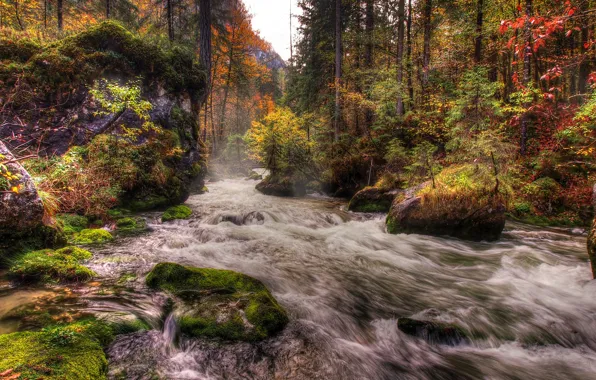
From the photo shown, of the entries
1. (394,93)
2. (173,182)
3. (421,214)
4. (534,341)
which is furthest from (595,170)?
(173,182)

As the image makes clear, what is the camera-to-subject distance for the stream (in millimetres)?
3045

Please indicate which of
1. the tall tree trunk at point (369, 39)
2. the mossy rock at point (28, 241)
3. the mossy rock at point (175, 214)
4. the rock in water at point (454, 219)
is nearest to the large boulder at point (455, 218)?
the rock in water at point (454, 219)

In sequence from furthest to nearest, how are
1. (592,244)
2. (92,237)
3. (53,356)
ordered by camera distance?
(92,237)
(592,244)
(53,356)

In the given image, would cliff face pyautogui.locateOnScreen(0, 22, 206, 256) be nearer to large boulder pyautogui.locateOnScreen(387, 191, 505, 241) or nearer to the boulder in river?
the boulder in river

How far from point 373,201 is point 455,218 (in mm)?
3633

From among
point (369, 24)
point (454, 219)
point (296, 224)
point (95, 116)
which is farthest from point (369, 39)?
point (95, 116)

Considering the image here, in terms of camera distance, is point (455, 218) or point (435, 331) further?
point (455, 218)

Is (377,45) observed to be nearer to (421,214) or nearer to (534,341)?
(421,214)

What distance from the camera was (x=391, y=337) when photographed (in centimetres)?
380

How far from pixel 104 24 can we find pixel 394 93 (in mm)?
12254

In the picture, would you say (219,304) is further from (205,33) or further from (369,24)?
(369,24)

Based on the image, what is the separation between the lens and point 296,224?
379 inches

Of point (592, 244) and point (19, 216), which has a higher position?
point (19, 216)

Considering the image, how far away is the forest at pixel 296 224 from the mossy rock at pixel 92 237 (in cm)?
5
